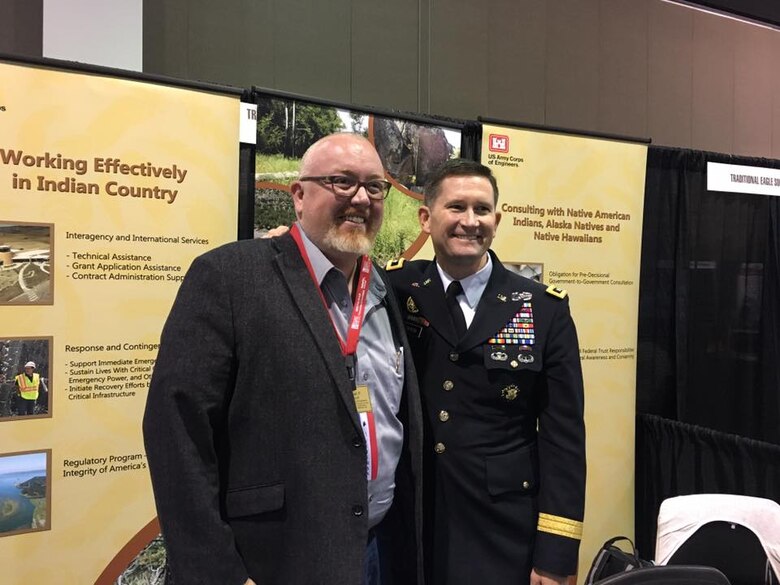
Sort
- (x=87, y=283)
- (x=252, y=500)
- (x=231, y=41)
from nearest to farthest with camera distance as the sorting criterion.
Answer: (x=252, y=500)
(x=87, y=283)
(x=231, y=41)

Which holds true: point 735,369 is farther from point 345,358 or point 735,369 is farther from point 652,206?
point 345,358

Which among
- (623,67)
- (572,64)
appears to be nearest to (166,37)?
(572,64)

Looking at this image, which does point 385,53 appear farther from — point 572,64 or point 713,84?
point 713,84

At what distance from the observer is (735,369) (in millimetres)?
3938

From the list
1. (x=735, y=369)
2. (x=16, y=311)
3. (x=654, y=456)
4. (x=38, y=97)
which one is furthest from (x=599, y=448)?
(x=38, y=97)

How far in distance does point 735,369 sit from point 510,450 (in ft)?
9.88

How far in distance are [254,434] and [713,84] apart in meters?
4.62

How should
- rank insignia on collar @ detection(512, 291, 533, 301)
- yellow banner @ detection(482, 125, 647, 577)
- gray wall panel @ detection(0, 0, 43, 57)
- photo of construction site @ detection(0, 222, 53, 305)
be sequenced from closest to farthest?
1. rank insignia on collar @ detection(512, 291, 533, 301)
2. photo of construction site @ detection(0, 222, 53, 305)
3. gray wall panel @ detection(0, 0, 43, 57)
4. yellow banner @ detection(482, 125, 647, 577)

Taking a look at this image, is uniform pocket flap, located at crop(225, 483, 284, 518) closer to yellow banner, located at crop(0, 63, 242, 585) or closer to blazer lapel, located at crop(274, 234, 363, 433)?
blazer lapel, located at crop(274, 234, 363, 433)

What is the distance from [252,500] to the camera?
121cm

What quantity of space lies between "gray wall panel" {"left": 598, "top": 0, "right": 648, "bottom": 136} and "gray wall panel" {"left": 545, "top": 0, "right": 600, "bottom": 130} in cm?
6

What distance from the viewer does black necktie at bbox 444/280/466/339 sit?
168 centimetres

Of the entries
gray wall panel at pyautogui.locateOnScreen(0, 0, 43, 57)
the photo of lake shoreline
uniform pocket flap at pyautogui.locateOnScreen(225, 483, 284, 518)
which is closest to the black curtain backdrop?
uniform pocket flap at pyautogui.locateOnScreen(225, 483, 284, 518)

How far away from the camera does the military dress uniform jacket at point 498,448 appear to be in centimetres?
160
